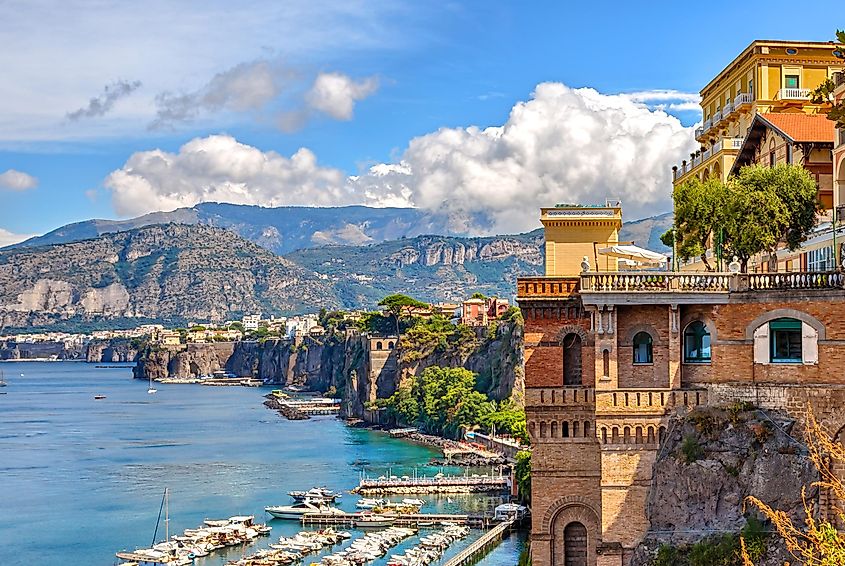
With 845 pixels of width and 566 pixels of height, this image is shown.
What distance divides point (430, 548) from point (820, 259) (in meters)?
43.7

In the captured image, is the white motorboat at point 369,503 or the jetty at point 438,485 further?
the jetty at point 438,485

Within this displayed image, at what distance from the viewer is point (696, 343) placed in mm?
39000

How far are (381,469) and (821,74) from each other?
75.8m

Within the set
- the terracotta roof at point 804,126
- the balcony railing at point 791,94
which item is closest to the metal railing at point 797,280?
the terracotta roof at point 804,126

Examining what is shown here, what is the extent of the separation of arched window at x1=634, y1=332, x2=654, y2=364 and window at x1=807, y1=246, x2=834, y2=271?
8398 millimetres

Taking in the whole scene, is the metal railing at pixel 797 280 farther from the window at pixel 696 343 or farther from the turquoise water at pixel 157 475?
the turquoise water at pixel 157 475

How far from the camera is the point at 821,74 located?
184 feet

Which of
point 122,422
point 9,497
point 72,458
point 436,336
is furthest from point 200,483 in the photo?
point 122,422

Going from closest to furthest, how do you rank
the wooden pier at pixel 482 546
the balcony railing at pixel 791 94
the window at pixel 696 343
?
the window at pixel 696 343, the balcony railing at pixel 791 94, the wooden pier at pixel 482 546

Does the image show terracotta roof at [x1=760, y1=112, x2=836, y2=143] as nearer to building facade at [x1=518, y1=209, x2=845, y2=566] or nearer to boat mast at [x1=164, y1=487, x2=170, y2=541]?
building facade at [x1=518, y1=209, x2=845, y2=566]

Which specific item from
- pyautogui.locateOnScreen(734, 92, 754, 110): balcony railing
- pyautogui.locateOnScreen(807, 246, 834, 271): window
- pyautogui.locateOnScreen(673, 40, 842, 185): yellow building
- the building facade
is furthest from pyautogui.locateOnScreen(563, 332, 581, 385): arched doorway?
pyautogui.locateOnScreen(734, 92, 754, 110): balcony railing

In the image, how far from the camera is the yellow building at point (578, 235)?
56.1 m

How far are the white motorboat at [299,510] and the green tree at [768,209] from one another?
58820 mm

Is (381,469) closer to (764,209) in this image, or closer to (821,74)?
(821,74)
